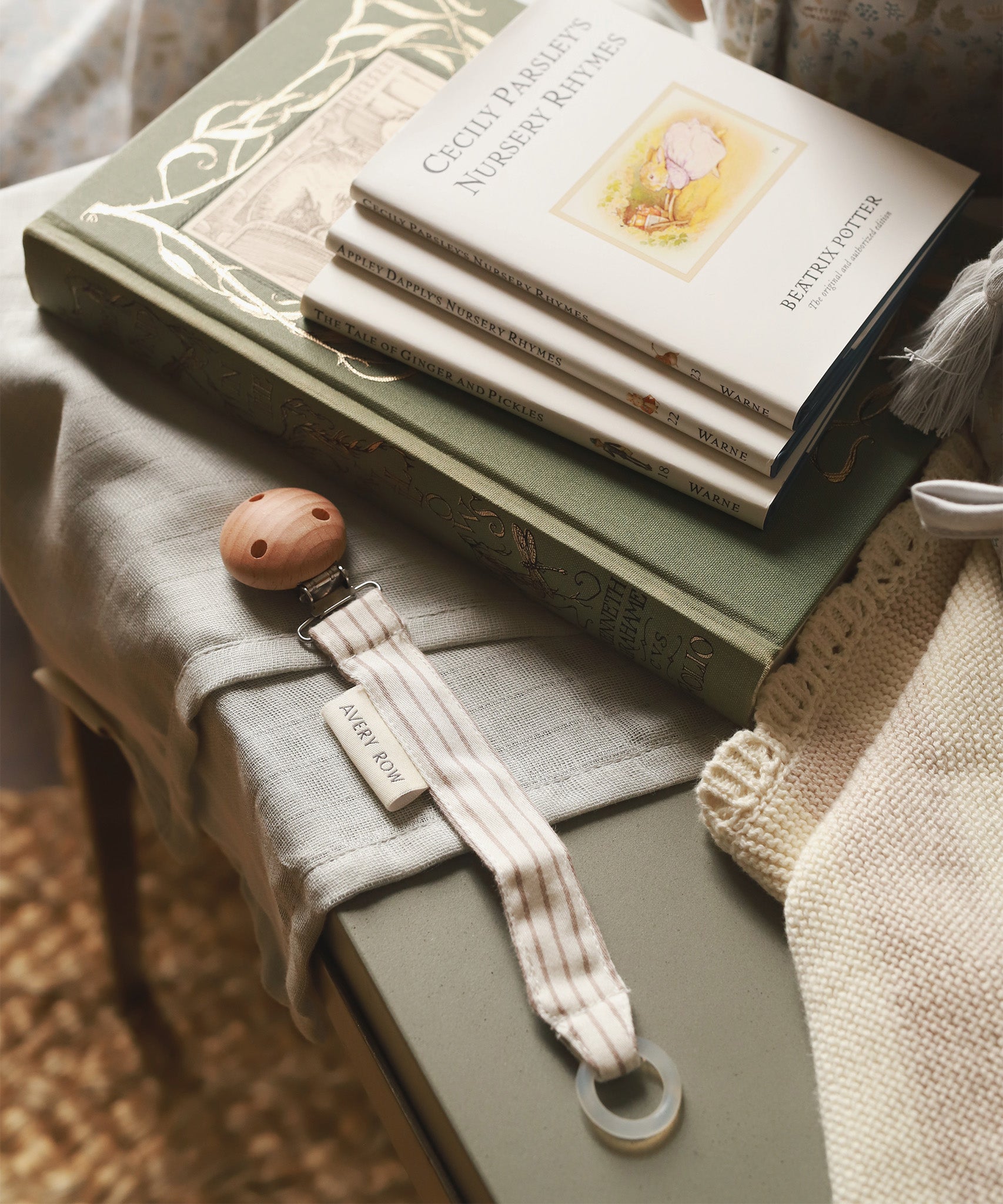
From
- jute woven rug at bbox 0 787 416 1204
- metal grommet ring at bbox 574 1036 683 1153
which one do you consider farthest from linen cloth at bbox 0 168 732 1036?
jute woven rug at bbox 0 787 416 1204

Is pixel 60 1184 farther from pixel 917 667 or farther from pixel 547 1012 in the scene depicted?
pixel 917 667

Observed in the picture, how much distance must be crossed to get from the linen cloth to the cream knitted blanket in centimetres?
5

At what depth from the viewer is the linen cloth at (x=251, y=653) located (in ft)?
1.64

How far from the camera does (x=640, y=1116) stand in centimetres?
44

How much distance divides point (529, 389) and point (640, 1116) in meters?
0.33

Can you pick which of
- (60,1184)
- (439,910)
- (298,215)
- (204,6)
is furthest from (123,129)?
(60,1184)

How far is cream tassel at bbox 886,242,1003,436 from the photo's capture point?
0.51m

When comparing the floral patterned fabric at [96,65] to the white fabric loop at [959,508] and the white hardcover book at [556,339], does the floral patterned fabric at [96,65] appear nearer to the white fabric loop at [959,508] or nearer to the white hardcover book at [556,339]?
the white hardcover book at [556,339]

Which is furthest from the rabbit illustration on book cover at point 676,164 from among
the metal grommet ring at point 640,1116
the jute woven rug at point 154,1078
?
the jute woven rug at point 154,1078

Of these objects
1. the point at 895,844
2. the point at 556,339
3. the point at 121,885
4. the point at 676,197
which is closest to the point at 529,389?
the point at 556,339

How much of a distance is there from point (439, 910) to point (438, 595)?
0.16 metres

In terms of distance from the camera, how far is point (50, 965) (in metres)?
1.01

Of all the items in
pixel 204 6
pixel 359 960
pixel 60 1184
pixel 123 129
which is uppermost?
pixel 204 6

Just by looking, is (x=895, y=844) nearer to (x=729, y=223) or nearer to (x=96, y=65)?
(x=729, y=223)
